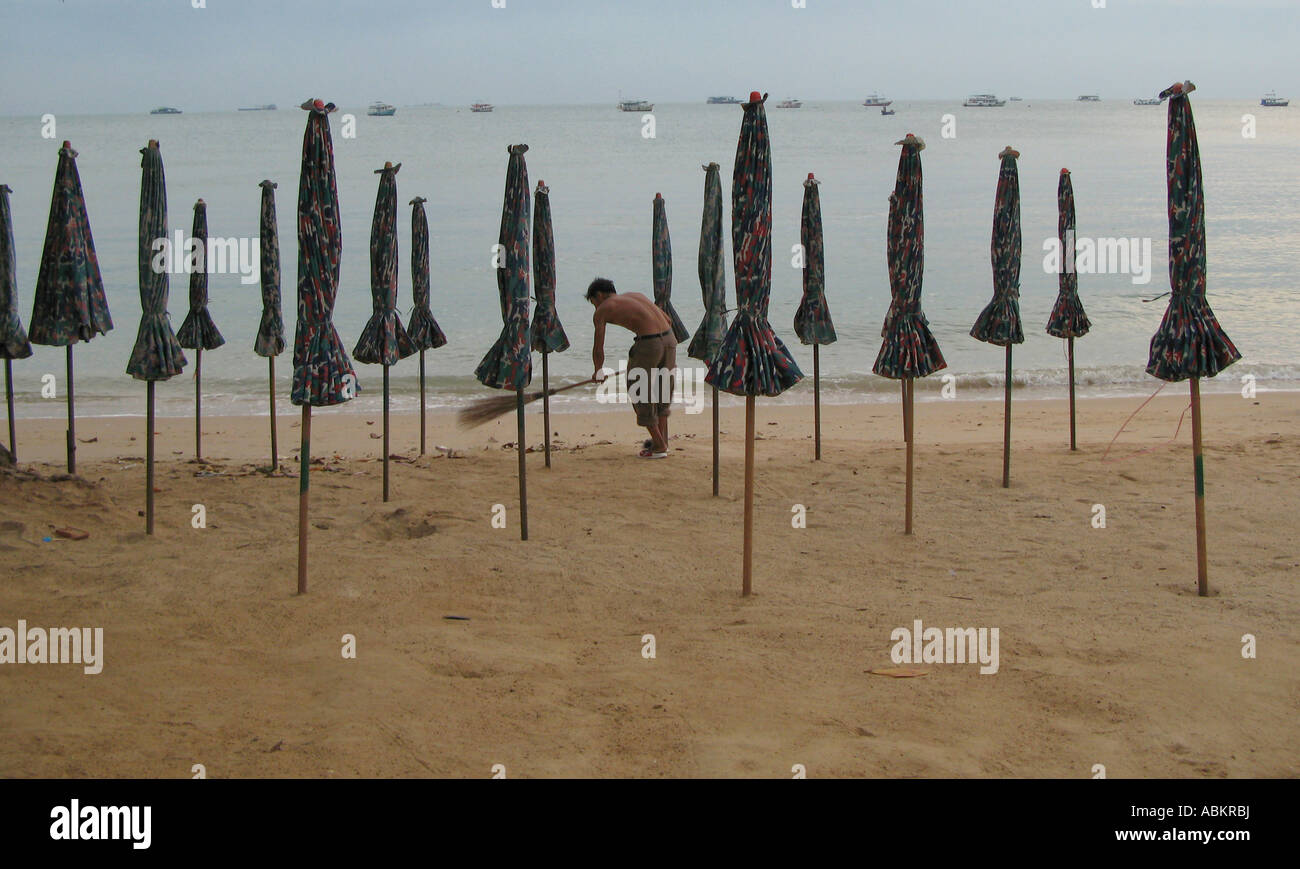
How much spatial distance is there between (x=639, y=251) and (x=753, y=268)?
24.5 metres

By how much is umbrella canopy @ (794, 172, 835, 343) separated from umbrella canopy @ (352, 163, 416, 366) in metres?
3.72

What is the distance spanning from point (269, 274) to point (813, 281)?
491 centimetres

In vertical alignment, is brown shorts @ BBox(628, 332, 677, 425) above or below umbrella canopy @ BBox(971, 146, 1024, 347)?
below

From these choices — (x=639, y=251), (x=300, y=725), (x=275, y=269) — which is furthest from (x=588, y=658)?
(x=639, y=251)

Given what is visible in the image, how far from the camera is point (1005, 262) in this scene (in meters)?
9.12

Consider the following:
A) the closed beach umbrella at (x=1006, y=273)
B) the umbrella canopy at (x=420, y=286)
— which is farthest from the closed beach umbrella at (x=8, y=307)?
the closed beach umbrella at (x=1006, y=273)

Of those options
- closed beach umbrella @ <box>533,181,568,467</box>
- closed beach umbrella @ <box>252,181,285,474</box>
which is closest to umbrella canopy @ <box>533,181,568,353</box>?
closed beach umbrella @ <box>533,181,568,467</box>

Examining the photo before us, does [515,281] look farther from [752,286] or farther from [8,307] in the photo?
[8,307]

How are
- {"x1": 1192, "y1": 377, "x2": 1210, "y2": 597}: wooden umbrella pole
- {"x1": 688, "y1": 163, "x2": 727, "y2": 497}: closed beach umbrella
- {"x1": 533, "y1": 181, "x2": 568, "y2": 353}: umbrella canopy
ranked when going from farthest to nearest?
{"x1": 688, "y1": 163, "x2": 727, "y2": 497}: closed beach umbrella < {"x1": 533, "y1": 181, "x2": 568, "y2": 353}: umbrella canopy < {"x1": 1192, "y1": 377, "x2": 1210, "y2": 597}: wooden umbrella pole

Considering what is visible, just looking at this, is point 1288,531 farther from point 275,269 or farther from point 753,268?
point 275,269

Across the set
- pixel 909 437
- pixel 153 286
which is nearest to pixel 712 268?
pixel 909 437

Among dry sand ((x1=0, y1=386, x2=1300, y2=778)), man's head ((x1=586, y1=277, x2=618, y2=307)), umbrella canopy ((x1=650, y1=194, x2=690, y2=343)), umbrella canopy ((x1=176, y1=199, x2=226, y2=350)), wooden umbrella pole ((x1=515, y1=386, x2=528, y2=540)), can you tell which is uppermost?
umbrella canopy ((x1=650, y1=194, x2=690, y2=343))

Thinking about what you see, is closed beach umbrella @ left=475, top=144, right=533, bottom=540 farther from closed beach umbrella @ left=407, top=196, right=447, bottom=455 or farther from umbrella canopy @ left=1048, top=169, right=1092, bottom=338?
umbrella canopy @ left=1048, top=169, right=1092, bottom=338

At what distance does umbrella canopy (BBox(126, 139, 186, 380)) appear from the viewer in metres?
7.25
